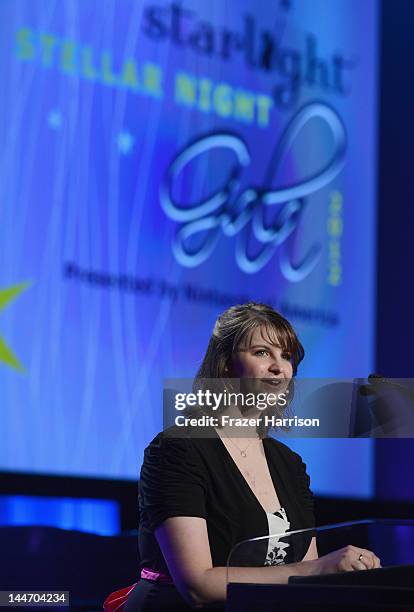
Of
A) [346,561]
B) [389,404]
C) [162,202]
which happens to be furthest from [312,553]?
[162,202]

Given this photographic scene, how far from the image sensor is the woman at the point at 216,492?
1767 millimetres

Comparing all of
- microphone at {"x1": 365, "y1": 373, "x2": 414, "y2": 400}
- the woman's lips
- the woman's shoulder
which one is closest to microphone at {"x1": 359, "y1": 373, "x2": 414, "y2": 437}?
microphone at {"x1": 365, "y1": 373, "x2": 414, "y2": 400}

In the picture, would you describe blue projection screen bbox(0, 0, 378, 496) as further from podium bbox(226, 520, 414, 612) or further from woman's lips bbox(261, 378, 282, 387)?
podium bbox(226, 520, 414, 612)

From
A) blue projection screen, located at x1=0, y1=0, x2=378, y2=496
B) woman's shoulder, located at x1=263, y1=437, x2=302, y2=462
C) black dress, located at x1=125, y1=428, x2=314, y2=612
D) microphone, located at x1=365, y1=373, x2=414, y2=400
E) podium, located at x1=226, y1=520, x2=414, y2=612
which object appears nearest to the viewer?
podium, located at x1=226, y1=520, x2=414, y2=612

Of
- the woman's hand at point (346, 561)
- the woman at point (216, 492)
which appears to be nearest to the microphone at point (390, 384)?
the woman at point (216, 492)

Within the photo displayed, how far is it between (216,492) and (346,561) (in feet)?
1.44

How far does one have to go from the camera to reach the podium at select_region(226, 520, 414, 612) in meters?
1.44

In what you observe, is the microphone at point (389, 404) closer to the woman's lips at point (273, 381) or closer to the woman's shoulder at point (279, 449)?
the woman's lips at point (273, 381)

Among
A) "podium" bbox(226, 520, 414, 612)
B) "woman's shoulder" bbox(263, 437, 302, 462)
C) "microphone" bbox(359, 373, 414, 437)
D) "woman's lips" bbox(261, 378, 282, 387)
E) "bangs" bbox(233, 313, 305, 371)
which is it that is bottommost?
"podium" bbox(226, 520, 414, 612)

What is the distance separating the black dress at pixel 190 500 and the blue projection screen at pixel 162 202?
5.53ft

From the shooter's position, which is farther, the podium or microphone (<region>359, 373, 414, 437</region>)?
microphone (<region>359, 373, 414, 437</region>)

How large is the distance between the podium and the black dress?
0.33m

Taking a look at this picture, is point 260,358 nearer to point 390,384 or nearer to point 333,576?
point 390,384

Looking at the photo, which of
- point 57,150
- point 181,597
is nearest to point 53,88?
point 57,150
